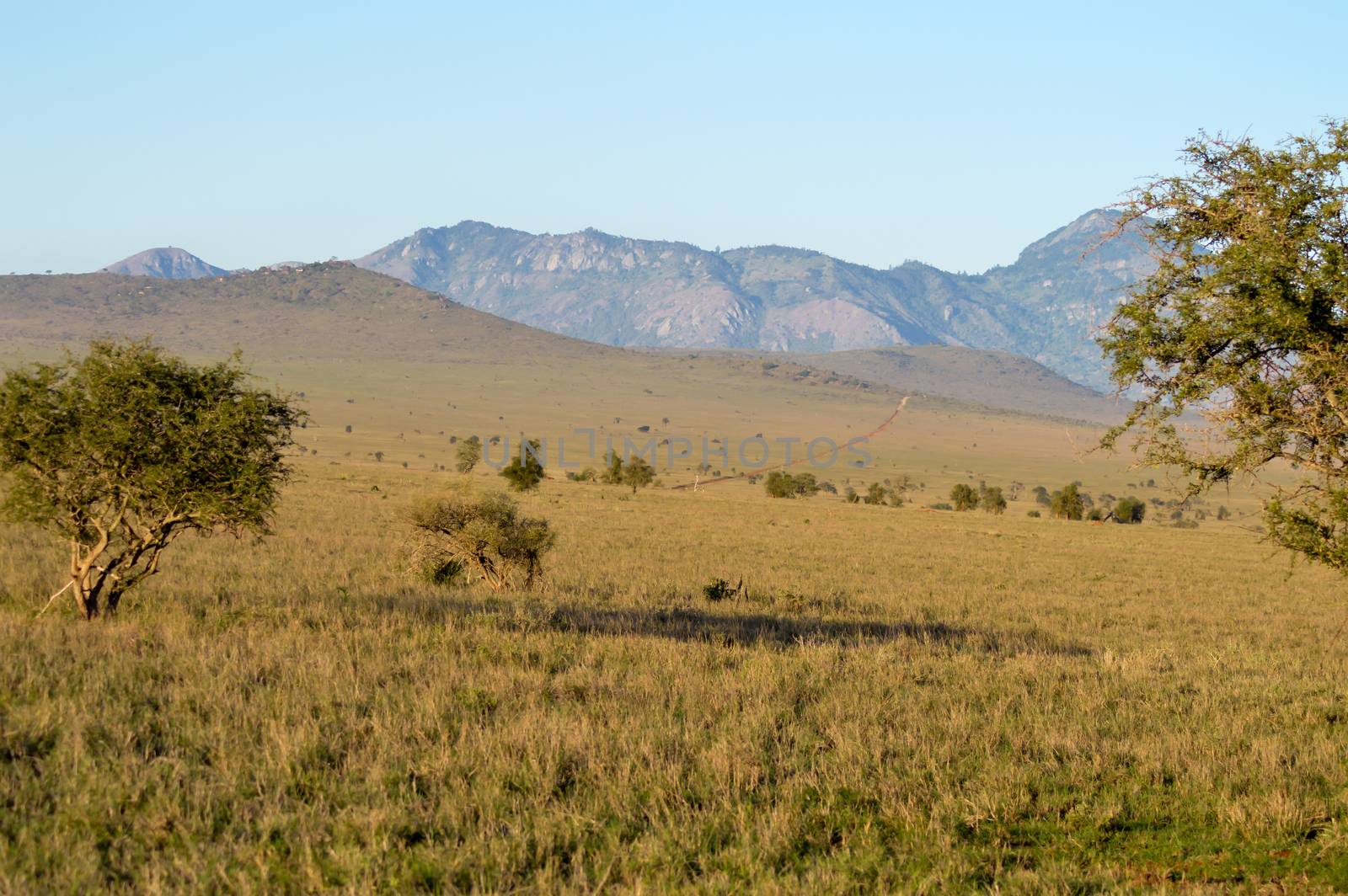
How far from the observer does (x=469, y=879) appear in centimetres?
620

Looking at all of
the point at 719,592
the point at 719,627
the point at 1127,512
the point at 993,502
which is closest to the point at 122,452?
the point at 719,627

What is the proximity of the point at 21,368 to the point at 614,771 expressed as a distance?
390 inches

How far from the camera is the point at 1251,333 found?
9.78m

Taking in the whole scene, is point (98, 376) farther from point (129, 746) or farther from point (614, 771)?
point (614, 771)

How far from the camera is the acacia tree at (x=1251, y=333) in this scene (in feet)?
31.3

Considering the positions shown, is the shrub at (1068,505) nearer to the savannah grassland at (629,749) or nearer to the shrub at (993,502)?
the shrub at (993,502)

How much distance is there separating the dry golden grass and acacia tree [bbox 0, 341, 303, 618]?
3.81 feet

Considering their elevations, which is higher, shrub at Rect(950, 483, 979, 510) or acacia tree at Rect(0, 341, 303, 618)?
acacia tree at Rect(0, 341, 303, 618)

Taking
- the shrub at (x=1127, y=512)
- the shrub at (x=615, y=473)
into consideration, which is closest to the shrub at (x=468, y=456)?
the shrub at (x=615, y=473)

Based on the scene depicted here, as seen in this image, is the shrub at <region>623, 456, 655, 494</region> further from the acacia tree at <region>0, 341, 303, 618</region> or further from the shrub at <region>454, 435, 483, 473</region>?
the acacia tree at <region>0, 341, 303, 618</region>

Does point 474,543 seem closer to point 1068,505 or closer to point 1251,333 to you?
point 1251,333

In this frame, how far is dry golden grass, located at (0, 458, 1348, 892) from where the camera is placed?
6434mm

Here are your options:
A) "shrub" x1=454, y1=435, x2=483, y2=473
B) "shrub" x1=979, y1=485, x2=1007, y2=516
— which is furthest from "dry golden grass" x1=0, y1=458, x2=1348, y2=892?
"shrub" x1=979, y1=485, x2=1007, y2=516

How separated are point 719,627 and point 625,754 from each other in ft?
25.7
